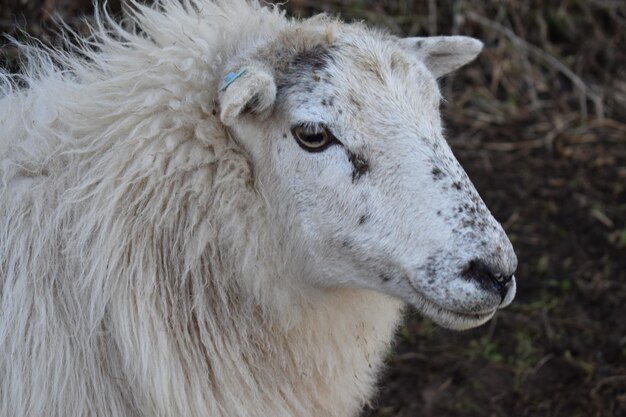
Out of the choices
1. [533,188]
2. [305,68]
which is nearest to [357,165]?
[305,68]

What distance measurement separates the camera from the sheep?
3.04 metres

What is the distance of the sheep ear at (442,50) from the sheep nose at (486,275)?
1.09 meters

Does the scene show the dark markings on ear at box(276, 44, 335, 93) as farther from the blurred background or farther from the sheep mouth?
the blurred background

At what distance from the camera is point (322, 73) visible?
Result: 3143 millimetres

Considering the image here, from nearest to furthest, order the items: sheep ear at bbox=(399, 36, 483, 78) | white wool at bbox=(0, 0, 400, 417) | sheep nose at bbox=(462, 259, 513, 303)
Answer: sheep nose at bbox=(462, 259, 513, 303) → white wool at bbox=(0, 0, 400, 417) → sheep ear at bbox=(399, 36, 483, 78)

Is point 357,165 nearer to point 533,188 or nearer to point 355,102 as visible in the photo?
point 355,102

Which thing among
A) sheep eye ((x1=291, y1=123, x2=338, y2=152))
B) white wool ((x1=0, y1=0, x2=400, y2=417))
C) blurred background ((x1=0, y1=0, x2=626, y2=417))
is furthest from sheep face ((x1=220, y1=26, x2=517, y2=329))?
blurred background ((x1=0, y1=0, x2=626, y2=417))

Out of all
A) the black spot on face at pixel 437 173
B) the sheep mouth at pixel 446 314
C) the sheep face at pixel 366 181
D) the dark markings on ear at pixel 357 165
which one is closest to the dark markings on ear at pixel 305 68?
the sheep face at pixel 366 181

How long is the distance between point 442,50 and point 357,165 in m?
0.97

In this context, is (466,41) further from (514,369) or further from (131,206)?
(514,369)

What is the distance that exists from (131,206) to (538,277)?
301 centimetres

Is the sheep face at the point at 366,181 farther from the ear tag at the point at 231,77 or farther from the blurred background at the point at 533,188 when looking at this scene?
the blurred background at the point at 533,188

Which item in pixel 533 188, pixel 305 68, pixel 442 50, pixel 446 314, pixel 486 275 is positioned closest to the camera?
pixel 486 275

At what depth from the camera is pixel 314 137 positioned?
3096 mm
